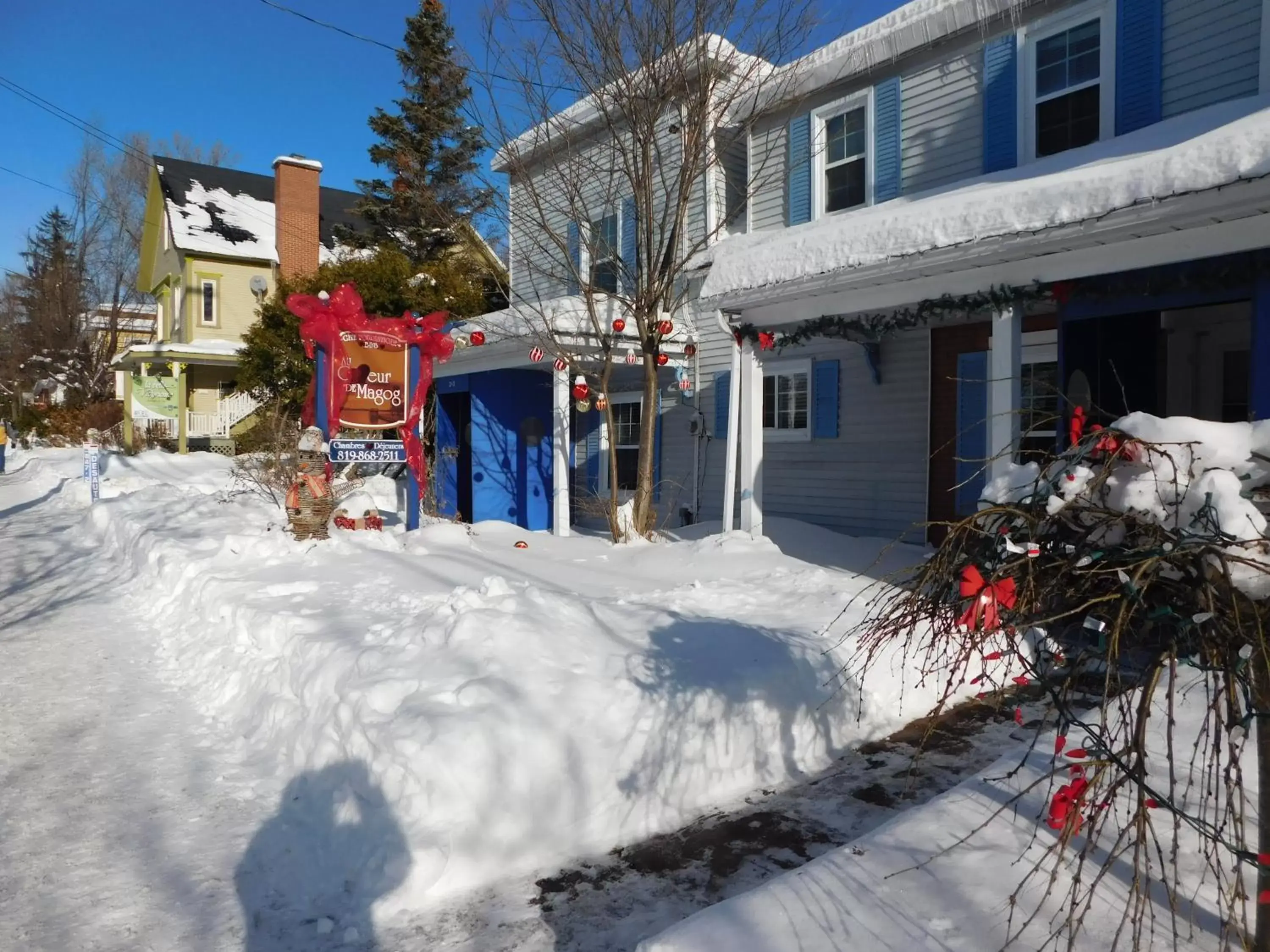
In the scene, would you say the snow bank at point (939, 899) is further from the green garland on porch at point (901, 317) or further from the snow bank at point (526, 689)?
the green garland on porch at point (901, 317)

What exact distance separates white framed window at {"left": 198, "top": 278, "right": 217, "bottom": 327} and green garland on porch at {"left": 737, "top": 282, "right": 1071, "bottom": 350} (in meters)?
22.3

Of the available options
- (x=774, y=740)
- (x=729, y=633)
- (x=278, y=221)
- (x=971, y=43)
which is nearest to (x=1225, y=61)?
(x=971, y=43)

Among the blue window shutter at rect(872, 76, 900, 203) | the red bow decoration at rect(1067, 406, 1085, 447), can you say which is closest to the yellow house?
the blue window shutter at rect(872, 76, 900, 203)

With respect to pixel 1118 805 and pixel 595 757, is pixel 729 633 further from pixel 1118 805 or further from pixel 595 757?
pixel 1118 805

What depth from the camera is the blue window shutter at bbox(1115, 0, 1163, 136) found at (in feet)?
27.5

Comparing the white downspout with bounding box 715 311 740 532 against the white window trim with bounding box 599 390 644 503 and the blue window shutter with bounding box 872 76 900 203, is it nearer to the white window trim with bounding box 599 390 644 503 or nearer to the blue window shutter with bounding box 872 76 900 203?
the white window trim with bounding box 599 390 644 503

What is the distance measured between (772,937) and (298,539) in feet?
24.8

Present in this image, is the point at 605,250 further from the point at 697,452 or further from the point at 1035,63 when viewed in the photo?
the point at 1035,63

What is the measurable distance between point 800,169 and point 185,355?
63.3ft

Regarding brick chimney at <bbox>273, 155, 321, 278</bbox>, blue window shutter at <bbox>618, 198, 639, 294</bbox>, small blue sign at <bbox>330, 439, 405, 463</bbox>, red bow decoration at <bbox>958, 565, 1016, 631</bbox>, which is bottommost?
red bow decoration at <bbox>958, 565, 1016, 631</bbox>

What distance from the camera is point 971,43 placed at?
9852 millimetres

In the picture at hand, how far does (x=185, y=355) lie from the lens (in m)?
24.1

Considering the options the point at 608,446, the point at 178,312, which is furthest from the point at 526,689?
the point at 178,312

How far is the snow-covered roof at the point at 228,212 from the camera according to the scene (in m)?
27.2
